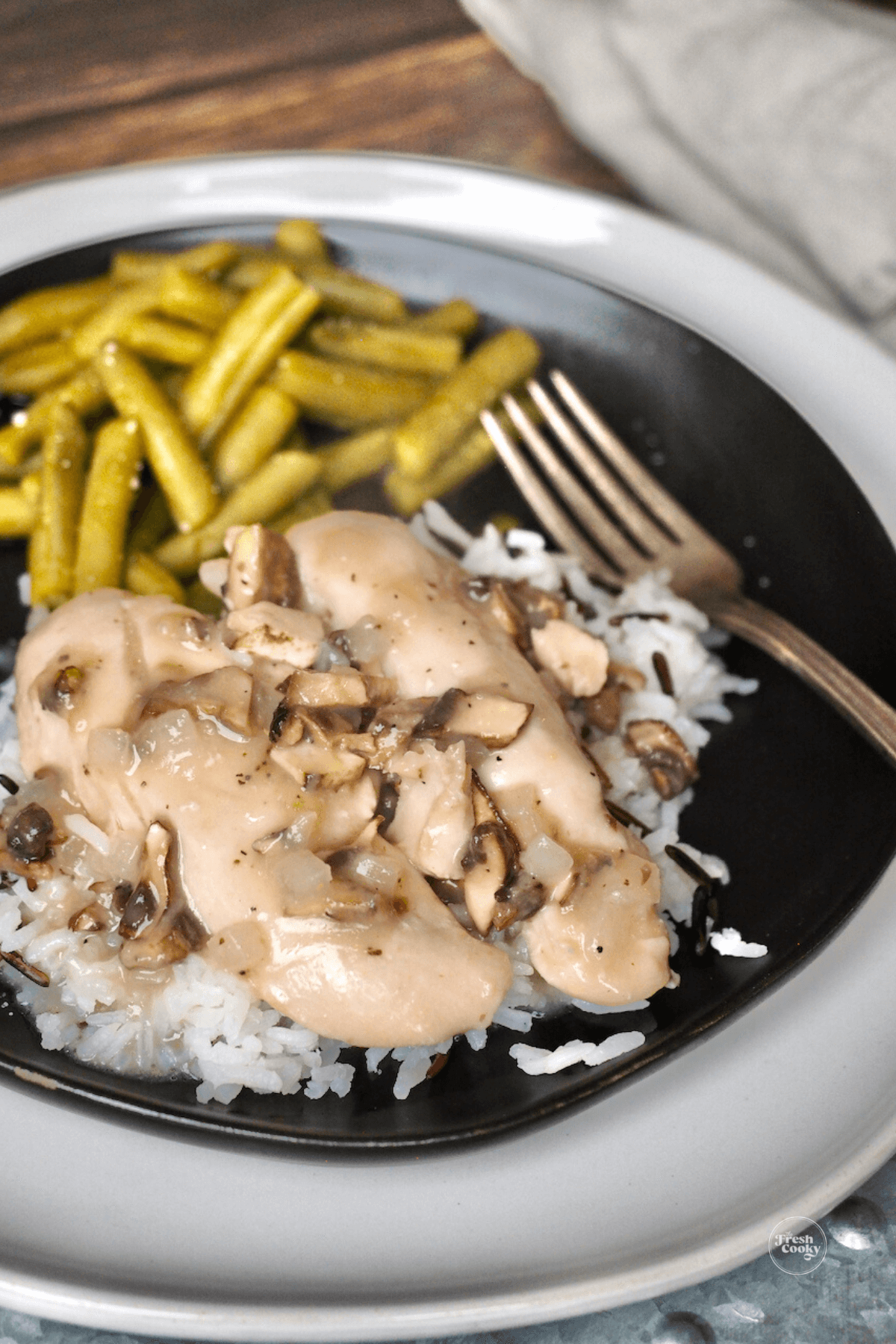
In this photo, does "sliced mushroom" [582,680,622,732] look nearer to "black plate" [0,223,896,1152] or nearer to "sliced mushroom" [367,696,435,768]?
"black plate" [0,223,896,1152]

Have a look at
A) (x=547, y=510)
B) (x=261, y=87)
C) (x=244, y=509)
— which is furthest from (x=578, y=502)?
(x=261, y=87)

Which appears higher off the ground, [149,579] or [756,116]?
[756,116]

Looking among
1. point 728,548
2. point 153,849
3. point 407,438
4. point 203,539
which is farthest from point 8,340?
point 728,548

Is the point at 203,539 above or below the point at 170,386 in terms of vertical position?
below

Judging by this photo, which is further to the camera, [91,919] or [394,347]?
[394,347]

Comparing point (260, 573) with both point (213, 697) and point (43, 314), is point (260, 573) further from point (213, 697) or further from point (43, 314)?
point (43, 314)

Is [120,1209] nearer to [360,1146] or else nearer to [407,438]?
[360,1146]

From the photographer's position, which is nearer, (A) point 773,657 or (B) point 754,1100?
(B) point 754,1100
